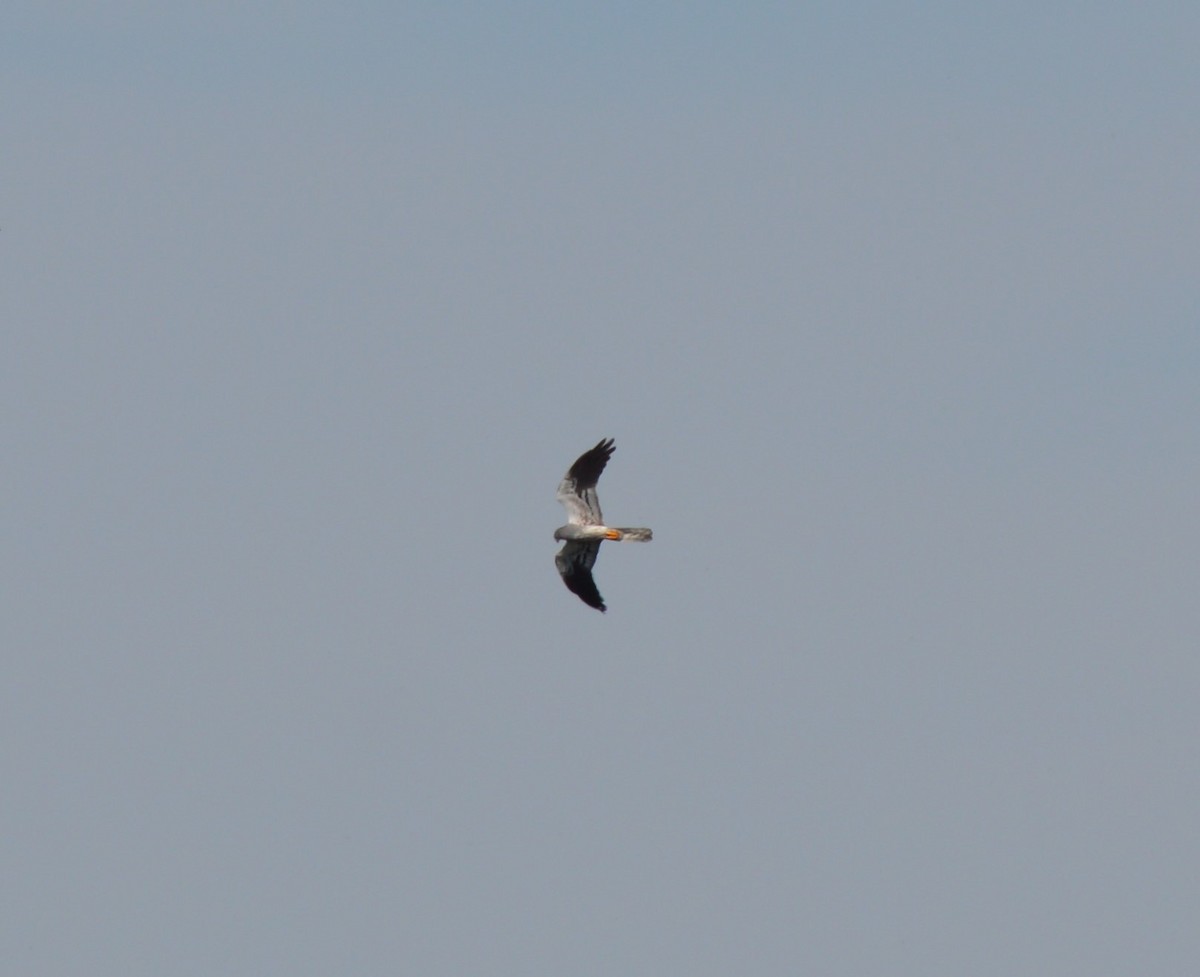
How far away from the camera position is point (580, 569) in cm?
8812

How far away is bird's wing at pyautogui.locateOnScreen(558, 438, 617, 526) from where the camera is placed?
283 ft

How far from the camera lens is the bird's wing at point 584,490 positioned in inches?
3396

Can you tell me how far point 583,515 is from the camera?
86.2 m

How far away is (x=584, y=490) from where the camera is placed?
284 ft

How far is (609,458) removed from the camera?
86875 millimetres

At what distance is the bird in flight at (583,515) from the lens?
85.8 meters

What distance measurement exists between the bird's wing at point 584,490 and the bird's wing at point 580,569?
1.21m

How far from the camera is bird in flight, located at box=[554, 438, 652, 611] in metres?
85.8

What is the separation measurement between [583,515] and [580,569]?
238cm

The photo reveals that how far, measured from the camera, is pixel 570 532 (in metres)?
85.8

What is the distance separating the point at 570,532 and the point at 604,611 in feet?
9.10

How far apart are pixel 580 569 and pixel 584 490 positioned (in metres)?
2.71

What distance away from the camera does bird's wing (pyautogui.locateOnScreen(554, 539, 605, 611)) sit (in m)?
87.6

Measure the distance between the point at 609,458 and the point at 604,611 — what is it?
4080 millimetres
